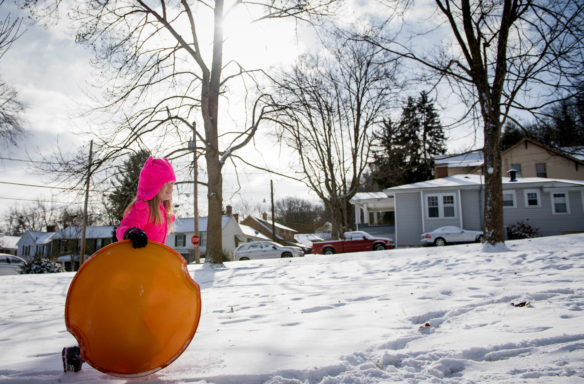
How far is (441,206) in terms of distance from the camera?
24203 mm

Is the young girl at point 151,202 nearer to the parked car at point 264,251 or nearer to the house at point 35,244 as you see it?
the parked car at point 264,251

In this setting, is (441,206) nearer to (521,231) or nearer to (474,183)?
(474,183)

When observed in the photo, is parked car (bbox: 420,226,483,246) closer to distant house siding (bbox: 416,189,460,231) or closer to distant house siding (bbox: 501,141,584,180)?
distant house siding (bbox: 416,189,460,231)

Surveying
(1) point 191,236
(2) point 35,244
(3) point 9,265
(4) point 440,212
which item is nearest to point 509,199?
(4) point 440,212

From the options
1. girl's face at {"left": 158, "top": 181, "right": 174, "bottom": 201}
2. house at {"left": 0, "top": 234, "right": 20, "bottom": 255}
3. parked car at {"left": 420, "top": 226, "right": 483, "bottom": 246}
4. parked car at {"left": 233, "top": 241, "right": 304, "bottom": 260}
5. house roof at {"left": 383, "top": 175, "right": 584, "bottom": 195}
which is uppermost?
house roof at {"left": 383, "top": 175, "right": 584, "bottom": 195}

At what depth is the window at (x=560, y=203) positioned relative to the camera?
75.0 ft

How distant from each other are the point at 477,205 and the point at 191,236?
3260cm

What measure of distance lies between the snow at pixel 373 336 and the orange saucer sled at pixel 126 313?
20cm

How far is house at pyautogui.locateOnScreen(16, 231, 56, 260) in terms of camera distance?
1978 inches

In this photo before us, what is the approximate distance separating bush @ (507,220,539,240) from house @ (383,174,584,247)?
20.4 inches

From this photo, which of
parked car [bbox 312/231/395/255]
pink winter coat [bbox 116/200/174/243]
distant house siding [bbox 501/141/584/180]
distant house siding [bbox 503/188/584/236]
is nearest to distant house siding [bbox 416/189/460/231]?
distant house siding [bbox 503/188/584/236]

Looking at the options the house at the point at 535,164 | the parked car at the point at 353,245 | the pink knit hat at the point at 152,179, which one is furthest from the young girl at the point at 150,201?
the house at the point at 535,164

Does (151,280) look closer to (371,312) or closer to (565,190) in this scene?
(371,312)

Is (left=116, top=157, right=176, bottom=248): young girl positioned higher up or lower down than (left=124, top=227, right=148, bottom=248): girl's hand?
higher up
